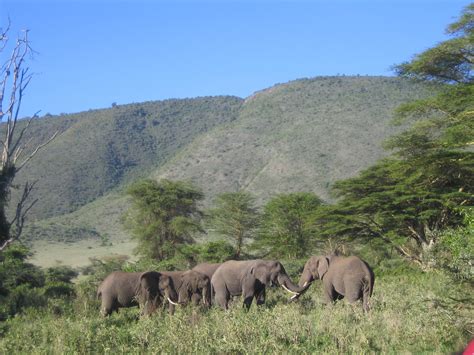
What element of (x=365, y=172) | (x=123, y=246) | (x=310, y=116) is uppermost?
(x=310, y=116)

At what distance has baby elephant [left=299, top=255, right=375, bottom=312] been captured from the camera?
1374 centimetres

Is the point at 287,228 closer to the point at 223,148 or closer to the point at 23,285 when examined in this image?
the point at 23,285

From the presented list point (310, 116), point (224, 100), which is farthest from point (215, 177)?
point (224, 100)

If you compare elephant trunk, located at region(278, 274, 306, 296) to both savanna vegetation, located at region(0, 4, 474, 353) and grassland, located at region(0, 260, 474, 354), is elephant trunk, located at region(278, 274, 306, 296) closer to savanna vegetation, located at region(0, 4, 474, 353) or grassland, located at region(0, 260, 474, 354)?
savanna vegetation, located at region(0, 4, 474, 353)

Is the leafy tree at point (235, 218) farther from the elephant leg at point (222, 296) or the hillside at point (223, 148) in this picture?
the elephant leg at point (222, 296)

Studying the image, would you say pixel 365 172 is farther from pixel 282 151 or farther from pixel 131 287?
pixel 282 151

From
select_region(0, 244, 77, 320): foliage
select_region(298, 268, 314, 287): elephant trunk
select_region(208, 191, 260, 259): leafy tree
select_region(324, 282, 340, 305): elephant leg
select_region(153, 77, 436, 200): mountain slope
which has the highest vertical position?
select_region(153, 77, 436, 200): mountain slope

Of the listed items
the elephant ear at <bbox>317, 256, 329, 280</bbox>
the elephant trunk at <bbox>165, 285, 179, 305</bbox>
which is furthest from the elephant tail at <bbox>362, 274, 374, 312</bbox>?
the elephant trunk at <bbox>165, 285, 179, 305</bbox>

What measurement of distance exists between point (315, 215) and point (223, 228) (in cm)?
1650

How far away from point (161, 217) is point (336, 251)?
51.5 feet

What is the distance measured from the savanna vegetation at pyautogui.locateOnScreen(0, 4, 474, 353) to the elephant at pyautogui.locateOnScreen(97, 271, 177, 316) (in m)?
0.44

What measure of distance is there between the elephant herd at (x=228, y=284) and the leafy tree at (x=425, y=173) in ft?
33.2

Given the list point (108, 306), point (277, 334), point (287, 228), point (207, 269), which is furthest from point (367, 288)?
point (287, 228)

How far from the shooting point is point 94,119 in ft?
413
